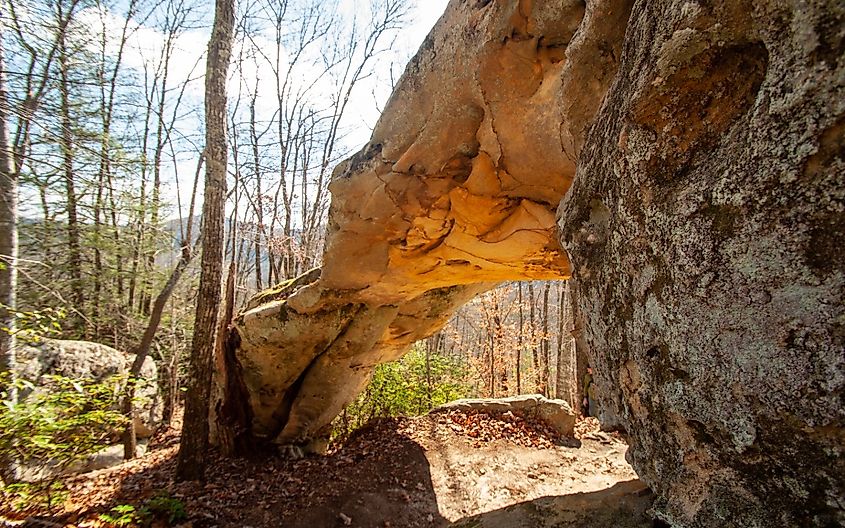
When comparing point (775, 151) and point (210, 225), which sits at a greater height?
point (210, 225)

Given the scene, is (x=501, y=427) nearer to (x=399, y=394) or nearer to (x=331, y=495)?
(x=399, y=394)

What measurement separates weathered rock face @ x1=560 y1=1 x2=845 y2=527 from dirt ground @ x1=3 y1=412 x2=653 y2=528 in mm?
2551

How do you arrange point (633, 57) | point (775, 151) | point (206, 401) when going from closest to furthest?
point (775, 151) < point (633, 57) < point (206, 401)

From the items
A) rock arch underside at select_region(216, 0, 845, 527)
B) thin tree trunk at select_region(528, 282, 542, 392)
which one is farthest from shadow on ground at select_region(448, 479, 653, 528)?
thin tree trunk at select_region(528, 282, 542, 392)

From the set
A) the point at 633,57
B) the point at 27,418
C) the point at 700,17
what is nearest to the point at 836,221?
the point at 700,17

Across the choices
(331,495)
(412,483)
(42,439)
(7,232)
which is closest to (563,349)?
(412,483)

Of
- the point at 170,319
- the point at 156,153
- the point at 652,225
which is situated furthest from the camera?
the point at 156,153

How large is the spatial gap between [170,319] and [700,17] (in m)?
13.7

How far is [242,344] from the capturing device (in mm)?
7047

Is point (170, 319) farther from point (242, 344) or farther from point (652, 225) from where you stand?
point (652, 225)

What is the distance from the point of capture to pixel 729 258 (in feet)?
4.12

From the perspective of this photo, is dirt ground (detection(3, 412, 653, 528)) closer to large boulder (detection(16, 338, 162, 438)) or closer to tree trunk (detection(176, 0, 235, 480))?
tree trunk (detection(176, 0, 235, 480))

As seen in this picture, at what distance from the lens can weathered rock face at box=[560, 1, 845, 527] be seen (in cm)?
105

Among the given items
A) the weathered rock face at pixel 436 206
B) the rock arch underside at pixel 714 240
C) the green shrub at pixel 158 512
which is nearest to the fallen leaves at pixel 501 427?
the weathered rock face at pixel 436 206
